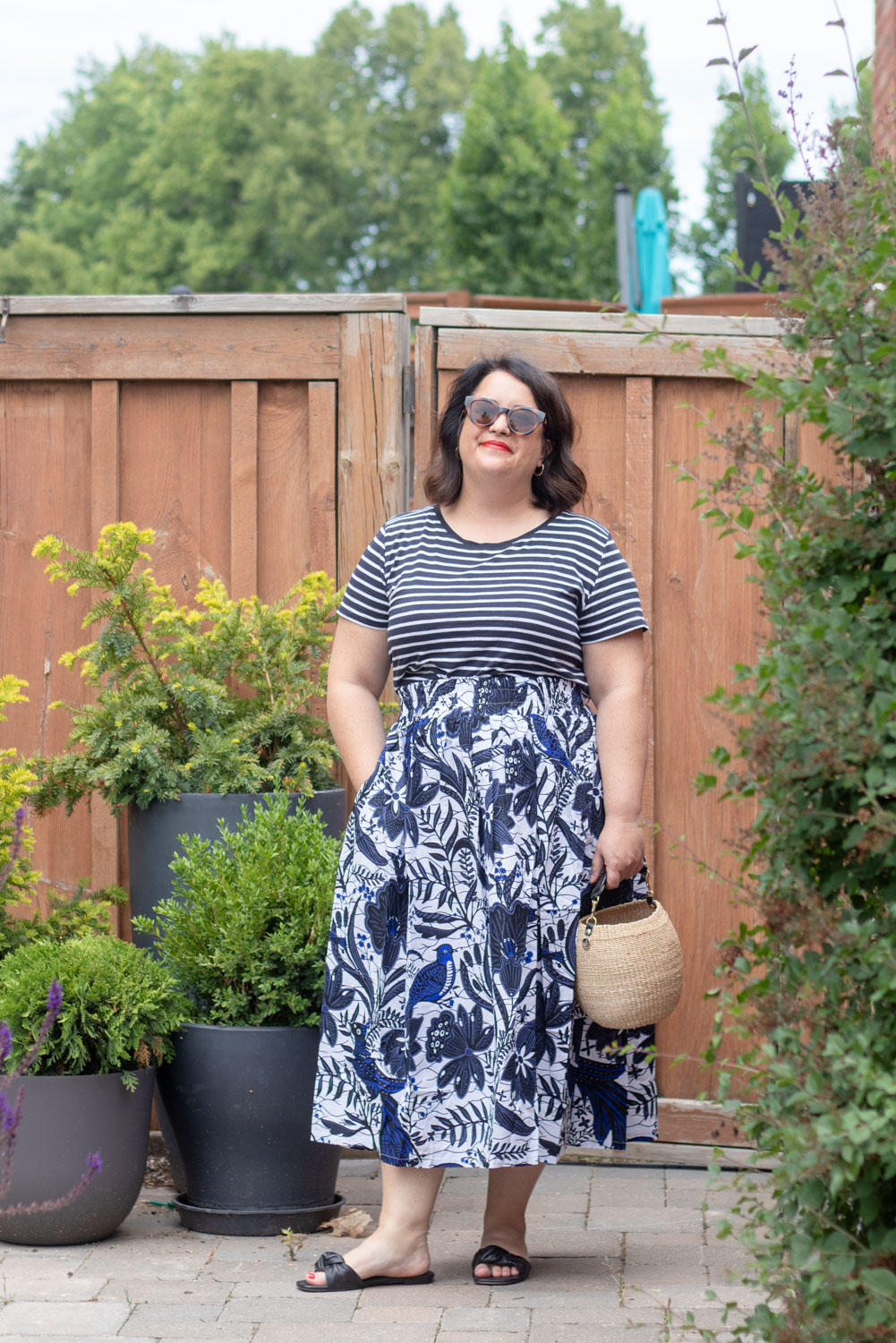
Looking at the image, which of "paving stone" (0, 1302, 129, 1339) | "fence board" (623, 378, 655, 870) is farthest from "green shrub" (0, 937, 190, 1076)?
"fence board" (623, 378, 655, 870)

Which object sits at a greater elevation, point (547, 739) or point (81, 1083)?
point (547, 739)

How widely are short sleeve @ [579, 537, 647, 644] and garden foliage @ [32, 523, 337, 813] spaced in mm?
944

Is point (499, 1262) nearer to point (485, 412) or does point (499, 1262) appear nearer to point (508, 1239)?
point (508, 1239)

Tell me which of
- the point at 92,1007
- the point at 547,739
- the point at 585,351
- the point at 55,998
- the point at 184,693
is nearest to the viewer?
the point at 55,998

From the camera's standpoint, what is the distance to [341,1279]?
9.81 feet

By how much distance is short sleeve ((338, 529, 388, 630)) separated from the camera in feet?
10.6

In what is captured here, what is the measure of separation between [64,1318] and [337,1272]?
0.55m

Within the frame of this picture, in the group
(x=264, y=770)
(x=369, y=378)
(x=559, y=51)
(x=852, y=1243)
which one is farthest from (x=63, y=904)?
(x=559, y=51)

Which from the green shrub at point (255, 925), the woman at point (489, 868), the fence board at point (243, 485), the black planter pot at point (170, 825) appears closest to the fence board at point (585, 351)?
the fence board at point (243, 485)

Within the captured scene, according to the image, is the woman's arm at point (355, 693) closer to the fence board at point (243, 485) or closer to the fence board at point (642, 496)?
the fence board at point (243, 485)

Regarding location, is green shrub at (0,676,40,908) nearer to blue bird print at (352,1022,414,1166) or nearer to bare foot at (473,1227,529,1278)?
blue bird print at (352,1022,414,1166)

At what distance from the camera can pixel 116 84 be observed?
43281 millimetres

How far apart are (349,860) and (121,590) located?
107cm

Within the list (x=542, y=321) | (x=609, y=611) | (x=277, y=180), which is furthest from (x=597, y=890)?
(x=277, y=180)
